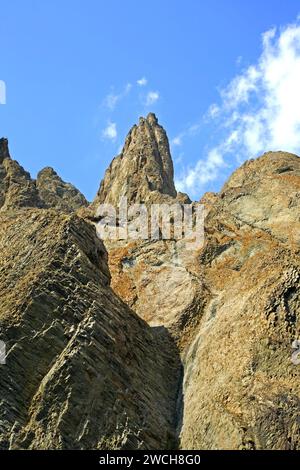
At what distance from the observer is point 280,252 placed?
116ft

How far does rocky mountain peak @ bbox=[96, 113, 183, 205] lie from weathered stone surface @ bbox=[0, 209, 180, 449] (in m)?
20.5

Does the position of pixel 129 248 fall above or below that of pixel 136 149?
below

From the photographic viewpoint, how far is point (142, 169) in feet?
220

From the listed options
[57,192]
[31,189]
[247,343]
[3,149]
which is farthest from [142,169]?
[247,343]

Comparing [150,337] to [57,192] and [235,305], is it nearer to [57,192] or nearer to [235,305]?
[235,305]

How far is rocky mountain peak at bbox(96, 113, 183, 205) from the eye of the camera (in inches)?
2434

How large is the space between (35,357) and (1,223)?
12698 millimetres

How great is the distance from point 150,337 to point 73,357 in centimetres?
741

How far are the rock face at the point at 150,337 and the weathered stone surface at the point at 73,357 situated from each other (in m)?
0.06

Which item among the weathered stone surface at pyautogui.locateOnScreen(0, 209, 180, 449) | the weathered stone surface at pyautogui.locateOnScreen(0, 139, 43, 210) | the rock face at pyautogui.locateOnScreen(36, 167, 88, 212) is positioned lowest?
the weathered stone surface at pyautogui.locateOnScreen(0, 209, 180, 449)

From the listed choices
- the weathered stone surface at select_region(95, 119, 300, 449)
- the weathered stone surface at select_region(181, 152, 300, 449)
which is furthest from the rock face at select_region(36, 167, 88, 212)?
the weathered stone surface at select_region(181, 152, 300, 449)

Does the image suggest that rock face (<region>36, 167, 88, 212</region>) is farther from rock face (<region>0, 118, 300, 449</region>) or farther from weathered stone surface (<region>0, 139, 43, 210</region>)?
rock face (<region>0, 118, 300, 449</region>)

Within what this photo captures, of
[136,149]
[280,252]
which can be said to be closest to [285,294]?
[280,252]
